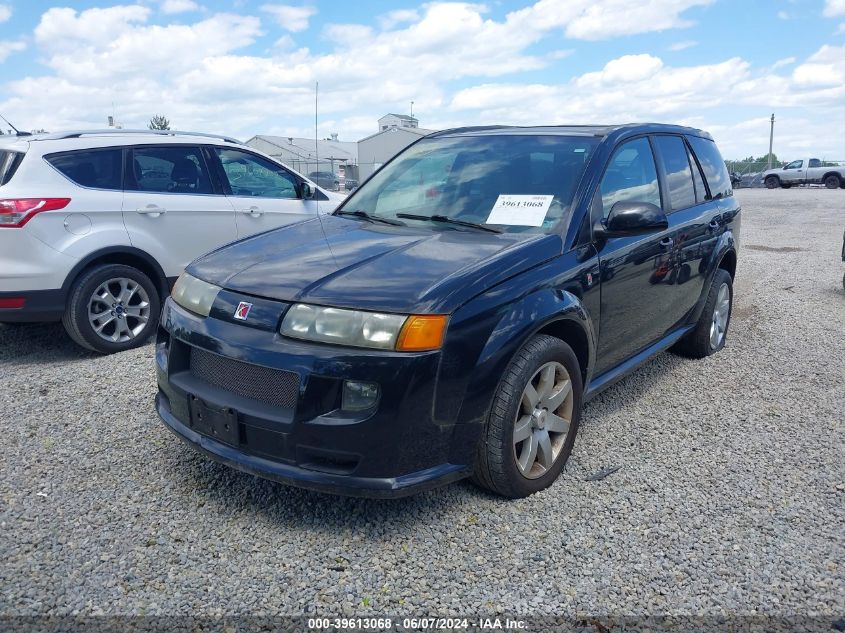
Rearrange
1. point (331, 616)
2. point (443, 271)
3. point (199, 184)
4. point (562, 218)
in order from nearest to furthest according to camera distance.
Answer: point (331, 616), point (443, 271), point (562, 218), point (199, 184)

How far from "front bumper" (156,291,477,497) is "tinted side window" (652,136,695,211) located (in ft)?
8.58

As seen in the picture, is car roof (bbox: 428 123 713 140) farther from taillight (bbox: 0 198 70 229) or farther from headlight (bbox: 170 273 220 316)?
taillight (bbox: 0 198 70 229)

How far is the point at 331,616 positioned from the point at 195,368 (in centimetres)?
124

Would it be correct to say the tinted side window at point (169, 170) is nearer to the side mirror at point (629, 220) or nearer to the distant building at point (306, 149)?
the side mirror at point (629, 220)

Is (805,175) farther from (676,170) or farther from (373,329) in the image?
(373,329)

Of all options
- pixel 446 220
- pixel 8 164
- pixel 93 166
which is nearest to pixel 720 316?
pixel 446 220

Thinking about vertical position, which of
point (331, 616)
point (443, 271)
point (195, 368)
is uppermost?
point (443, 271)

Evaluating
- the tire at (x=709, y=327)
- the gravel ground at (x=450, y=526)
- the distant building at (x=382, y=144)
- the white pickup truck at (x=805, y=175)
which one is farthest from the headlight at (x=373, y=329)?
the distant building at (x=382, y=144)

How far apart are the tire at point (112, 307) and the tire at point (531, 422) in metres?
3.55

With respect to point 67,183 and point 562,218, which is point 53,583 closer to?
point 562,218

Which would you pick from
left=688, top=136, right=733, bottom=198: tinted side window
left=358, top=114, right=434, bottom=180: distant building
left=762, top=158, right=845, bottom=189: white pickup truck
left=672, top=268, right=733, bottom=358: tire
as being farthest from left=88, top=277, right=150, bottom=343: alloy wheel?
left=358, top=114, right=434, bottom=180: distant building

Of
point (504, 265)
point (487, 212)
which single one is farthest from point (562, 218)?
point (504, 265)

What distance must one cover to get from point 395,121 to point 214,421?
60793 millimetres

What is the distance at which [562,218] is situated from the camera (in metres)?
3.48
